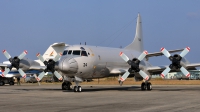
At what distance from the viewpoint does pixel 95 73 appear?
98.5ft

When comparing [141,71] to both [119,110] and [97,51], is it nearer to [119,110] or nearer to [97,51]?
[97,51]

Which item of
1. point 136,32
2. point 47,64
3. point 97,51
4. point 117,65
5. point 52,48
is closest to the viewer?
point 47,64

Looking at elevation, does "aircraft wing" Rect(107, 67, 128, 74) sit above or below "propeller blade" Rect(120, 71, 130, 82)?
above

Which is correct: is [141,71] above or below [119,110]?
above

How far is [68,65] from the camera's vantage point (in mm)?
26391

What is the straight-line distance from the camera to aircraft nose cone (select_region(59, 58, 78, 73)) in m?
26.2

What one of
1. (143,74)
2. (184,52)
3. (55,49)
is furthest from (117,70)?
(55,49)

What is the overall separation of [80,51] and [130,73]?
4856 mm

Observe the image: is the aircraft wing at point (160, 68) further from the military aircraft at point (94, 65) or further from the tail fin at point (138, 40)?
the tail fin at point (138, 40)

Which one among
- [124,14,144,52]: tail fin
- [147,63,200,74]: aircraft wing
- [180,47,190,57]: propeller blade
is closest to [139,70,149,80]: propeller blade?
[147,63,200,74]: aircraft wing

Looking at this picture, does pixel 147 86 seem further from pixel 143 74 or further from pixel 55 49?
pixel 55 49

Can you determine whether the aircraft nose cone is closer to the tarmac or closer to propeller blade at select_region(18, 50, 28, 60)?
the tarmac

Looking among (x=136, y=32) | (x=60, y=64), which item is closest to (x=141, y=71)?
(x=60, y=64)

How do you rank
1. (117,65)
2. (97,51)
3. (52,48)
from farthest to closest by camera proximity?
(52,48)
(117,65)
(97,51)
